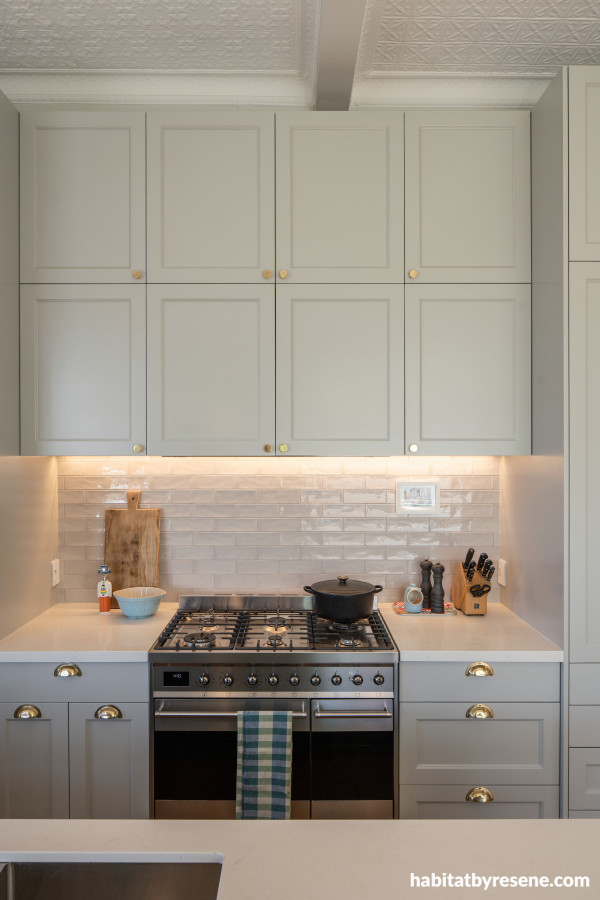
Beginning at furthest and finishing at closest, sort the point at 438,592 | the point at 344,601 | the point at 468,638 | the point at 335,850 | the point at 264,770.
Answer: the point at 438,592 → the point at 344,601 → the point at 468,638 → the point at 264,770 → the point at 335,850

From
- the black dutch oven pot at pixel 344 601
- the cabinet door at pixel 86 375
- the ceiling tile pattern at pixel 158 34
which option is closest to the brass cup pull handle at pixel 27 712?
the cabinet door at pixel 86 375

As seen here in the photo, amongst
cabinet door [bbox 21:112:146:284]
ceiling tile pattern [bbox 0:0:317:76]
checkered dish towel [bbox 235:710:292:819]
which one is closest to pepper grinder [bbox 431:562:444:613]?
checkered dish towel [bbox 235:710:292:819]

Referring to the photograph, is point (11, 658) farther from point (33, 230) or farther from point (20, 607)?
point (33, 230)

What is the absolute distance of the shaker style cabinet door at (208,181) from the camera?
2393 millimetres

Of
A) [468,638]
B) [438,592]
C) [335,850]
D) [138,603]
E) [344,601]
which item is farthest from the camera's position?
[438,592]

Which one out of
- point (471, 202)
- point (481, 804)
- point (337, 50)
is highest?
point (337, 50)

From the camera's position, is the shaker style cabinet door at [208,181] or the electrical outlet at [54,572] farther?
the electrical outlet at [54,572]

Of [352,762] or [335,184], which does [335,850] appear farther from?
[335,184]

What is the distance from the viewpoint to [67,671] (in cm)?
212

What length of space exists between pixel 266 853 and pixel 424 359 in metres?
1.80

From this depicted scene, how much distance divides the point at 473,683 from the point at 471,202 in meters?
1.75

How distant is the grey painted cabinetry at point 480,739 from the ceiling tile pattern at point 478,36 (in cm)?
222

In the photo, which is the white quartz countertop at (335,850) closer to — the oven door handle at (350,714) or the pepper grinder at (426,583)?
the oven door handle at (350,714)

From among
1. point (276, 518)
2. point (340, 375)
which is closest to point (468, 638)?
point (276, 518)
